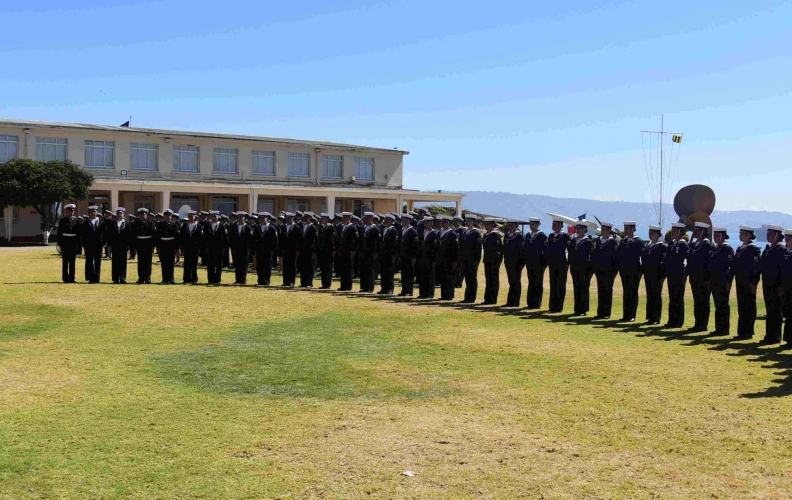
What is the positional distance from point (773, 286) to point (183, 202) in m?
43.5

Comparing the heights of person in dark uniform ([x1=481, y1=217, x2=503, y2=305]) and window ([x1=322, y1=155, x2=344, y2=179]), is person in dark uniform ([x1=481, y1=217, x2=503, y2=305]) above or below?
below

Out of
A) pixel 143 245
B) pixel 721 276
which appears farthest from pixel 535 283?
pixel 143 245

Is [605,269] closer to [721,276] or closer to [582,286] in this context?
[582,286]

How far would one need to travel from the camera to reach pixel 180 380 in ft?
30.6

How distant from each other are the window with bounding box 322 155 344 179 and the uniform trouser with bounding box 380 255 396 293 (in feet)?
131

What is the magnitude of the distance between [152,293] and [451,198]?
143ft

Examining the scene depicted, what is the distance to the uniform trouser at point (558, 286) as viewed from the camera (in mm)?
16172

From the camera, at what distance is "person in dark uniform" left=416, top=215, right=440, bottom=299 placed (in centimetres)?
1831

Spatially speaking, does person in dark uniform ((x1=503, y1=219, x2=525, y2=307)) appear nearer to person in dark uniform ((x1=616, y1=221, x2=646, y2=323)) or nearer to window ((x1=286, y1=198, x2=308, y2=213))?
person in dark uniform ((x1=616, y1=221, x2=646, y2=323))

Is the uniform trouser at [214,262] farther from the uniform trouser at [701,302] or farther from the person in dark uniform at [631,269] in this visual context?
the uniform trouser at [701,302]

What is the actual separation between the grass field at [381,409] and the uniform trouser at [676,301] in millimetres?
738

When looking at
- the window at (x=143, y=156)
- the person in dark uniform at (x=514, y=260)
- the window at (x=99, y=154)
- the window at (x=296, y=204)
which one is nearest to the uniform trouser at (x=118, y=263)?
the person in dark uniform at (x=514, y=260)

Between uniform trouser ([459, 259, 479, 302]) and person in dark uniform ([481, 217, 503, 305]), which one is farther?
uniform trouser ([459, 259, 479, 302])

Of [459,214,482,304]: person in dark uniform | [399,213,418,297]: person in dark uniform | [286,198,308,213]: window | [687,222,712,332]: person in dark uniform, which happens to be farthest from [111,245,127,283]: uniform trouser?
[286,198,308,213]: window
